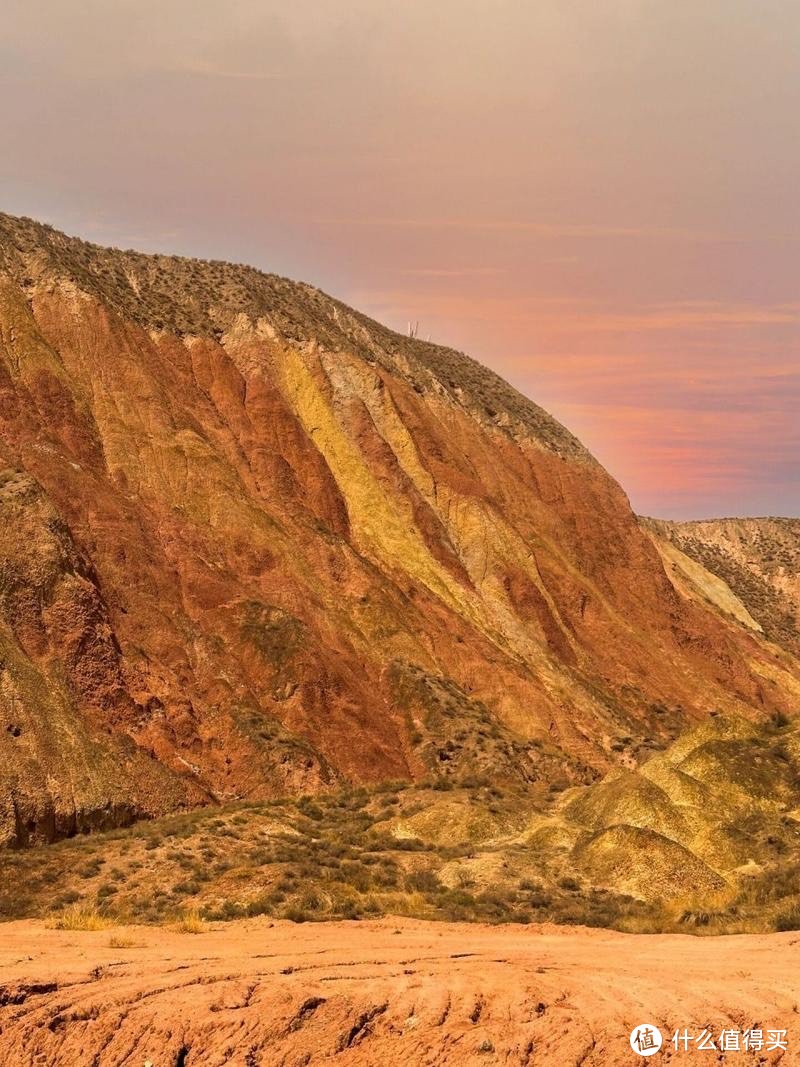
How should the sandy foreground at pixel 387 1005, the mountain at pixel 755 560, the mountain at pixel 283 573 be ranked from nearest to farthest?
the sandy foreground at pixel 387 1005, the mountain at pixel 283 573, the mountain at pixel 755 560

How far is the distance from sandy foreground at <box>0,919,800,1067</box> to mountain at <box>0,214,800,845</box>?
50.7ft

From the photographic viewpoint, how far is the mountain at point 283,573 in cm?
3525

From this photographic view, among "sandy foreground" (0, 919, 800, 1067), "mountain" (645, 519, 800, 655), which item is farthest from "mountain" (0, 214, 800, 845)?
"mountain" (645, 519, 800, 655)

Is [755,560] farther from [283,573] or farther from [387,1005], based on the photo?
[387,1005]

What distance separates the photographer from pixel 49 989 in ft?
43.2

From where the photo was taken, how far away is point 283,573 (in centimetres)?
4650

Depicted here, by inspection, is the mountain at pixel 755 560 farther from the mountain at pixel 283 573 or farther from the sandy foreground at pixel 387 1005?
the sandy foreground at pixel 387 1005

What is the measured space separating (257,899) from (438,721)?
22.0 metres

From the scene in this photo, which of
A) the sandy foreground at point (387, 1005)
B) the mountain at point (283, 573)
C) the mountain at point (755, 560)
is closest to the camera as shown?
the sandy foreground at point (387, 1005)

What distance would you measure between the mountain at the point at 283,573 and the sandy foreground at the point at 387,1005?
15452 mm

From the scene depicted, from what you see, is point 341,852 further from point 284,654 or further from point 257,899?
point 284,654

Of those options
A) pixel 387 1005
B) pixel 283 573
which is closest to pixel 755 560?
pixel 283 573

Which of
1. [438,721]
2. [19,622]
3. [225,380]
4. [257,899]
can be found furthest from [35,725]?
[225,380]

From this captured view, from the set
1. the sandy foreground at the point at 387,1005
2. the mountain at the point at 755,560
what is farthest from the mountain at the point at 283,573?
the mountain at the point at 755,560
